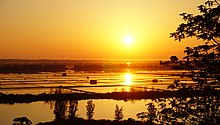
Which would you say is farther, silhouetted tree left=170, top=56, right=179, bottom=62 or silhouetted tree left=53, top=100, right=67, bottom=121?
silhouetted tree left=53, top=100, right=67, bottom=121

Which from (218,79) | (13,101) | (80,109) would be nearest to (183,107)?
(218,79)

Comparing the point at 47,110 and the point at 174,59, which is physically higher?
the point at 174,59

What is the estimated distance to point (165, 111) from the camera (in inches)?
171

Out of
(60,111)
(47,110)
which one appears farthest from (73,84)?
(60,111)

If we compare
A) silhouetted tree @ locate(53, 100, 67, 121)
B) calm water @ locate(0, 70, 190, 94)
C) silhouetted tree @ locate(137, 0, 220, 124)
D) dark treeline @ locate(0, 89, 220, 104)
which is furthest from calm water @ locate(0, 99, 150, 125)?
silhouetted tree @ locate(137, 0, 220, 124)

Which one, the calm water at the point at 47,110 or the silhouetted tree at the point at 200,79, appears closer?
the silhouetted tree at the point at 200,79

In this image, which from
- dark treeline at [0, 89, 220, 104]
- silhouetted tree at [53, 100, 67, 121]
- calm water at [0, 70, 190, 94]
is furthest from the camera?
calm water at [0, 70, 190, 94]

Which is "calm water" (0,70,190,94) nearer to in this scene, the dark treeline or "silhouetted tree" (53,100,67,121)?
the dark treeline

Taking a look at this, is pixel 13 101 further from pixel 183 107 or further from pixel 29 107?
pixel 183 107

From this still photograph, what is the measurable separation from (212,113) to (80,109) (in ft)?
82.4

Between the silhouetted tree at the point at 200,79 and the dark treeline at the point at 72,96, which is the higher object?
the silhouetted tree at the point at 200,79

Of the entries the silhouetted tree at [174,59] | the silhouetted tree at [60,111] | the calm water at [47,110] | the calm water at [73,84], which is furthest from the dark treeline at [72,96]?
the silhouetted tree at [174,59]

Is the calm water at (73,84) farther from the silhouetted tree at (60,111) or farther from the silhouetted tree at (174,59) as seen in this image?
the silhouetted tree at (174,59)

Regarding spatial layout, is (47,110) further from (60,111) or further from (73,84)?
(73,84)
